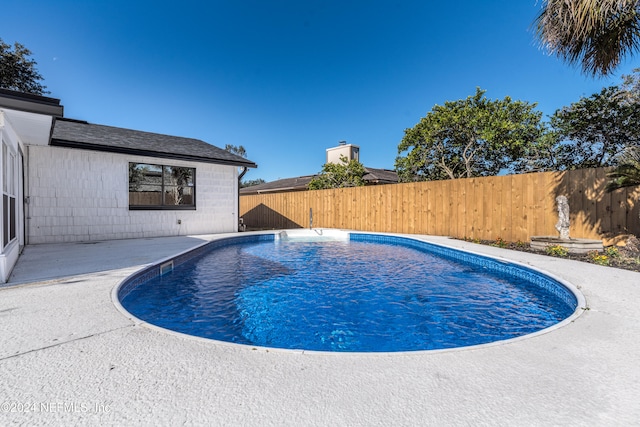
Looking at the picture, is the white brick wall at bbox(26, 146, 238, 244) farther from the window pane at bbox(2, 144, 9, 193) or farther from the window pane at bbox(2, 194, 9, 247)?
the window pane at bbox(2, 194, 9, 247)

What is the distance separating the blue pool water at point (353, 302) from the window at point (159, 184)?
4.43 meters

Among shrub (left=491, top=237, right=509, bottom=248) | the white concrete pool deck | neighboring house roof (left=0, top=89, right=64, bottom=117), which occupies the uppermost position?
neighboring house roof (left=0, top=89, right=64, bottom=117)

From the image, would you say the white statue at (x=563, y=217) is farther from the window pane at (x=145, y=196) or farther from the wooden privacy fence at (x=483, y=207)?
the window pane at (x=145, y=196)

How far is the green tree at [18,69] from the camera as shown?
14.9 meters

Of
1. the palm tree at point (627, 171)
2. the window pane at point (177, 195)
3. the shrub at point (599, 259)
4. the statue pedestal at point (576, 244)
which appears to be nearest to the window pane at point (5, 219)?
the window pane at point (177, 195)

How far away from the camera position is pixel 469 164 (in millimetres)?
15695

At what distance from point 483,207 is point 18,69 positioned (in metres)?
22.5

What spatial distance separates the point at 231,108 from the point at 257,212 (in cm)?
639

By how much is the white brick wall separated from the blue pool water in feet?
13.5

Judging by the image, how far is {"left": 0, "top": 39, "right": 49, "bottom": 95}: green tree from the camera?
14.9m

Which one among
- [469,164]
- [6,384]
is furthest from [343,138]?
[6,384]

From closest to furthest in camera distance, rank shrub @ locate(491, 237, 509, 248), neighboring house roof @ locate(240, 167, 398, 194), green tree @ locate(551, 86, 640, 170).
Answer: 1. shrub @ locate(491, 237, 509, 248)
2. green tree @ locate(551, 86, 640, 170)
3. neighboring house roof @ locate(240, 167, 398, 194)

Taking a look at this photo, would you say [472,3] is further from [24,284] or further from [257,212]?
[24,284]

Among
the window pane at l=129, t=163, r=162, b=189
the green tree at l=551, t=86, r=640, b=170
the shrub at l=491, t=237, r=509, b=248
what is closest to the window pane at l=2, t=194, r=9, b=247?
the window pane at l=129, t=163, r=162, b=189
